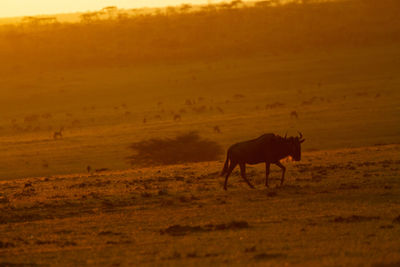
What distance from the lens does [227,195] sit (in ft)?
50.8

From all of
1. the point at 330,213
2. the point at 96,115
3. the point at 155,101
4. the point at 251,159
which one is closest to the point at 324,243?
the point at 330,213

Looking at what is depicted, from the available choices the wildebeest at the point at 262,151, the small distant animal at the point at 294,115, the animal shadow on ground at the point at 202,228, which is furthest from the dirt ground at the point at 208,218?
the small distant animal at the point at 294,115

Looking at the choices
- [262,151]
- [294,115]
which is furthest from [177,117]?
[262,151]

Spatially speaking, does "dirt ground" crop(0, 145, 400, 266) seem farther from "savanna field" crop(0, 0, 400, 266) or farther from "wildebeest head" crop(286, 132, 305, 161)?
"wildebeest head" crop(286, 132, 305, 161)

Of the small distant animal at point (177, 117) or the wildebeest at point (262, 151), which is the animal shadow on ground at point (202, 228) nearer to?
the wildebeest at point (262, 151)

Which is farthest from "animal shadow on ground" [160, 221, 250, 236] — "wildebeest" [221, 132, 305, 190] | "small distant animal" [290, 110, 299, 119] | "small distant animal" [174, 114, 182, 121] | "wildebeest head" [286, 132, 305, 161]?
"small distant animal" [174, 114, 182, 121]

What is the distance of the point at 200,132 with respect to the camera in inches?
1405

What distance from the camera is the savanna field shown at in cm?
1097

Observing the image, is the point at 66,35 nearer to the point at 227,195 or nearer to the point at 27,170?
the point at 27,170

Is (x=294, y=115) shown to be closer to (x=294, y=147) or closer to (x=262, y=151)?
(x=294, y=147)

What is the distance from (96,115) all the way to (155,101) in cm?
492

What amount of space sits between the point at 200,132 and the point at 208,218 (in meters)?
22.7

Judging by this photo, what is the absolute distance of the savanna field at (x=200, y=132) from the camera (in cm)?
1097

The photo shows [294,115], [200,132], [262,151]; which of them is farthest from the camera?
[294,115]
